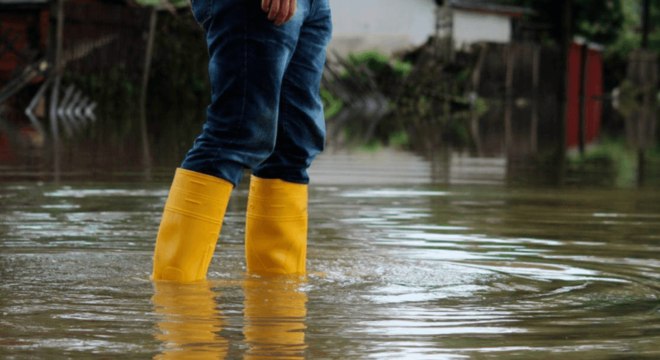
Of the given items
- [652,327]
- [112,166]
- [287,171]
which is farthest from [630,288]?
[112,166]

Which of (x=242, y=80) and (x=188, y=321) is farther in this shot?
(x=242, y=80)

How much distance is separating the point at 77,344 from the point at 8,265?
153 cm

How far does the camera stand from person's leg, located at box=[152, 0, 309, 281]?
4270mm

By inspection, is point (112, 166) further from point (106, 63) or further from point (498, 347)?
point (106, 63)

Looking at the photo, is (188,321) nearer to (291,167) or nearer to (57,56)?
(291,167)

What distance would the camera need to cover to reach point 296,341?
3.38 m

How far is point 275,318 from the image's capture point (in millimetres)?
3715

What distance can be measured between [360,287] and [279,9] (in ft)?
2.71

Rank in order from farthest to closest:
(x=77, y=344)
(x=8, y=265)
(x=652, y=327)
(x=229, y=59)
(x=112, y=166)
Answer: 1. (x=112, y=166)
2. (x=8, y=265)
3. (x=229, y=59)
4. (x=652, y=327)
5. (x=77, y=344)

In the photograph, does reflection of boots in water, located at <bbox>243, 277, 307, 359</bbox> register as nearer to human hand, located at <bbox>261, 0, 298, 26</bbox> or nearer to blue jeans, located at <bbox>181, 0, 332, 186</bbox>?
blue jeans, located at <bbox>181, 0, 332, 186</bbox>

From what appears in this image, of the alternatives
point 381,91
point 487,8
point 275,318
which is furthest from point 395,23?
point 275,318

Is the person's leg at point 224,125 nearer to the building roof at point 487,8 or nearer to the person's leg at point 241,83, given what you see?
the person's leg at point 241,83

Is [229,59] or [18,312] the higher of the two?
[229,59]

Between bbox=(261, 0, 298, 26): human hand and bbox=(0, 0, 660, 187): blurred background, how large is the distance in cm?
502
